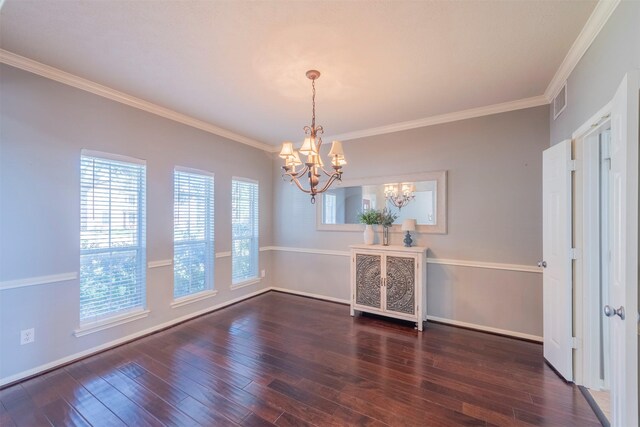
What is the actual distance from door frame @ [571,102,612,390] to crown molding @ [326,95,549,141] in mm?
1081

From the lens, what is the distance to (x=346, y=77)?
2611 millimetres

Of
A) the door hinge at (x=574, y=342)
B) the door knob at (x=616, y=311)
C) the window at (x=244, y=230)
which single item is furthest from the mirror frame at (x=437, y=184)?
the door knob at (x=616, y=311)

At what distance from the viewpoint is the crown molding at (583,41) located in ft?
5.53

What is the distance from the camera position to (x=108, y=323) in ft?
9.47

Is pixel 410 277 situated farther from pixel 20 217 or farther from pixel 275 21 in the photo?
pixel 20 217

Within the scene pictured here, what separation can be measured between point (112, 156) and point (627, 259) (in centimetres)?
412

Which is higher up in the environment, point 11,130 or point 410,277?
point 11,130

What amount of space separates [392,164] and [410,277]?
5.44 feet

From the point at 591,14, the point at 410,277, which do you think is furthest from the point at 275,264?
the point at 591,14

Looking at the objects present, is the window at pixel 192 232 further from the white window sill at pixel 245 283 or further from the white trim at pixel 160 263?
the white window sill at pixel 245 283

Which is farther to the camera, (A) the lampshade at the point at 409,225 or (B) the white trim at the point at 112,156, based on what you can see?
(A) the lampshade at the point at 409,225

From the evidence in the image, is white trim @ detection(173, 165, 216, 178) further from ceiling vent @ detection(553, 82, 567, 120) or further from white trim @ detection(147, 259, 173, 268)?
ceiling vent @ detection(553, 82, 567, 120)

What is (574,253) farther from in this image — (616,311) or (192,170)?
(192,170)

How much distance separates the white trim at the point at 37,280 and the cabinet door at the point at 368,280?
3240 mm
